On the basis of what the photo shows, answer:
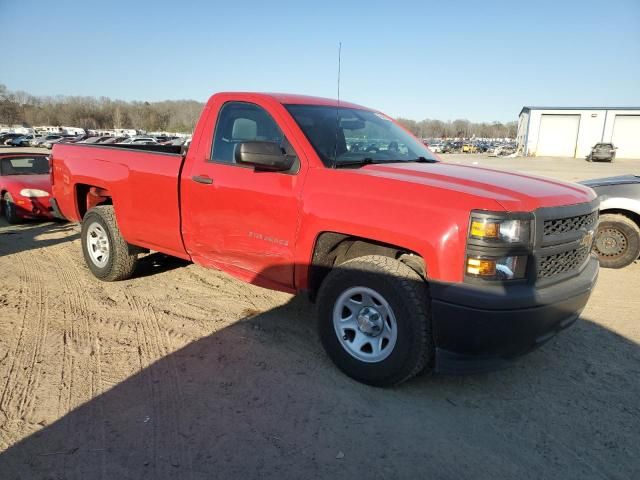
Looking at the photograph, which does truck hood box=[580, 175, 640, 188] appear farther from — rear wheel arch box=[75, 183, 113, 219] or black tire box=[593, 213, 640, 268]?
rear wheel arch box=[75, 183, 113, 219]

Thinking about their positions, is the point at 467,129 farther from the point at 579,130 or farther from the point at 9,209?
the point at 9,209

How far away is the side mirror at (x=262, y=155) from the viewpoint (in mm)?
3346

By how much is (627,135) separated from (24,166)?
186 ft

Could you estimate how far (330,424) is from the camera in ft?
9.39

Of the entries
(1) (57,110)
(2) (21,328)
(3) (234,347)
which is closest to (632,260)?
(3) (234,347)

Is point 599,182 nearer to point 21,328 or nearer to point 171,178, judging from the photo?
point 171,178

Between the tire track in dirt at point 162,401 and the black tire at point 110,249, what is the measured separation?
0.98 meters

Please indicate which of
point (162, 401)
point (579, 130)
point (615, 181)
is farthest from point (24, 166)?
point (579, 130)

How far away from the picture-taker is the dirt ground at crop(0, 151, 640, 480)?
252 centimetres

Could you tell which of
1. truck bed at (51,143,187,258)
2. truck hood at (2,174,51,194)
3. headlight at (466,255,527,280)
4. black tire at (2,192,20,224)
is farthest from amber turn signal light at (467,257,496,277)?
black tire at (2,192,20,224)

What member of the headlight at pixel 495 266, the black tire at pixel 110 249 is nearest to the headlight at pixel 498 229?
the headlight at pixel 495 266

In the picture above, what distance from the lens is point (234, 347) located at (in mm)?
3828

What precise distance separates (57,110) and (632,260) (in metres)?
130

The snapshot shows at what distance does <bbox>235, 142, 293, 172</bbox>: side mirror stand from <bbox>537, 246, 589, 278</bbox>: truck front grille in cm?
186
